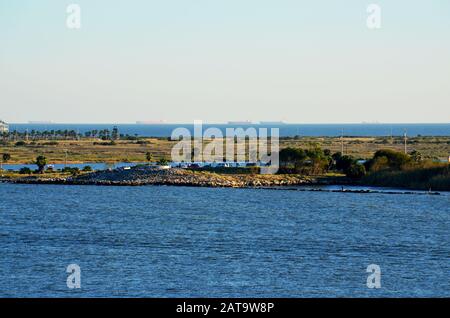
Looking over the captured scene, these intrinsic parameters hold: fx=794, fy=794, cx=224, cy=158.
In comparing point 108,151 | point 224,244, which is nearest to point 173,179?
point 224,244

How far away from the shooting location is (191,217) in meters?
66.1

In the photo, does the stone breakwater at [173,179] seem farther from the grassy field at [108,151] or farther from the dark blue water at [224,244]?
the grassy field at [108,151]

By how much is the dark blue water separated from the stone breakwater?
594 inches

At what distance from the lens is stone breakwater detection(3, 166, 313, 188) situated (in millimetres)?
103562

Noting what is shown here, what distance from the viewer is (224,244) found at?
48.7m

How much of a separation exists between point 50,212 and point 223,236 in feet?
76.0

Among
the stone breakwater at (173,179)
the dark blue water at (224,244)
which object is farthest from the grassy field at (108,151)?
the dark blue water at (224,244)

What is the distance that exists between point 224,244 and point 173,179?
5699 centimetres

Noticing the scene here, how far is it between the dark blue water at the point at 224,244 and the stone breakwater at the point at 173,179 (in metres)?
15.1

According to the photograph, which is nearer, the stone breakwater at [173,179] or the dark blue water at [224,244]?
the dark blue water at [224,244]

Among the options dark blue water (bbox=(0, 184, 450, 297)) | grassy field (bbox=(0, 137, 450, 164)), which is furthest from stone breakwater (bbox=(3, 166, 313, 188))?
grassy field (bbox=(0, 137, 450, 164))

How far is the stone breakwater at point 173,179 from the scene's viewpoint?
104 meters
